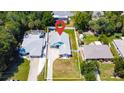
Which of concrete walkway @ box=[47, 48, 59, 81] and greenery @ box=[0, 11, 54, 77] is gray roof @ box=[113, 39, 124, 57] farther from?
greenery @ box=[0, 11, 54, 77]

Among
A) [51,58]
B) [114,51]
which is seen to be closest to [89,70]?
[51,58]

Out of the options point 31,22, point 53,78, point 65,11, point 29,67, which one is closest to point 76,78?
point 53,78

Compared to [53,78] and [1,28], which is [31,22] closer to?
[1,28]

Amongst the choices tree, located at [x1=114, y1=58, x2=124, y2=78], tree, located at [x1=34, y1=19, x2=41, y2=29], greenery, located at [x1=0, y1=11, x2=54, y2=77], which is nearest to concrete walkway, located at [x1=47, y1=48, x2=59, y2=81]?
greenery, located at [x1=0, y1=11, x2=54, y2=77]

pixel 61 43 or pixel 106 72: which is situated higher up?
pixel 61 43

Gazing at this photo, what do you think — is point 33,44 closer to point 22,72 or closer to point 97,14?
point 22,72

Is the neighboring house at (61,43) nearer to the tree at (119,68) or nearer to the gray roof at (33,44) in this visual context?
the gray roof at (33,44)
